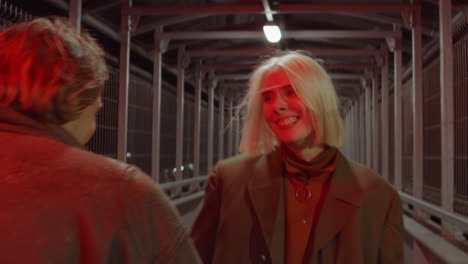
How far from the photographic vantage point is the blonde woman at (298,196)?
7.29 ft

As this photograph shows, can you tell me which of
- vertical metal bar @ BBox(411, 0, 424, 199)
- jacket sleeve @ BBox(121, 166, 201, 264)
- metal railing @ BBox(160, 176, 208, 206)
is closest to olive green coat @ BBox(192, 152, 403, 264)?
jacket sleeve @ BBox(121, 166, 201, 264)

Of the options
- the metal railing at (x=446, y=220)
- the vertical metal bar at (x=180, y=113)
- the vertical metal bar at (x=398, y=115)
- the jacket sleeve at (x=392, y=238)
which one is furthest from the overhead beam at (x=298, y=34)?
the jacket sleeve at (x=392, y=238)

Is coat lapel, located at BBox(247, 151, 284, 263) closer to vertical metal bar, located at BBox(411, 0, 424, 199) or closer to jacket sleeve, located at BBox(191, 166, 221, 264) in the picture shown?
jacket sleeve, located at BBox(191, 166, 221, 264)

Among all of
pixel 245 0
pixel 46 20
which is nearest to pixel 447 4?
pixel 245 0

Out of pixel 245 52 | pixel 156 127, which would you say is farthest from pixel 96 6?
pixel 245 52

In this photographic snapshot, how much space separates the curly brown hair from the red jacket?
0.18 ft

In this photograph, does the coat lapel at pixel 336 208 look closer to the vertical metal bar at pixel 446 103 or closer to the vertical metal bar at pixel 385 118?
the vertical metal bar at pixel 446 103

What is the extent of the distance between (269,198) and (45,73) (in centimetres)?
121

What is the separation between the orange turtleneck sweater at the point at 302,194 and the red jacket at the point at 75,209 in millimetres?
1058

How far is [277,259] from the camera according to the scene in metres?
Result: 2.17

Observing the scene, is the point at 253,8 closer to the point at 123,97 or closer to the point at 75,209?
the point at 123,97

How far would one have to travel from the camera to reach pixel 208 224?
2406mm

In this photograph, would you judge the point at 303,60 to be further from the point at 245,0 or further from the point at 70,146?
the point at 245,0

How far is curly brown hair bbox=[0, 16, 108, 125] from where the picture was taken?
50.6 inches
